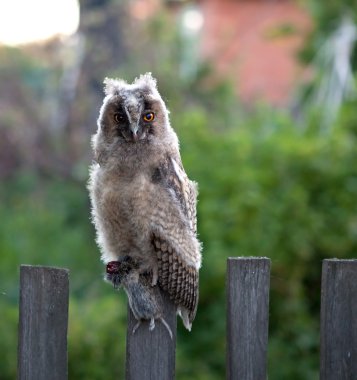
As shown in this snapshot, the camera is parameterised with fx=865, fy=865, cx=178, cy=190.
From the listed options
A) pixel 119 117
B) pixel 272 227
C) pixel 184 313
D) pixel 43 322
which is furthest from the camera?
pixel 272 227

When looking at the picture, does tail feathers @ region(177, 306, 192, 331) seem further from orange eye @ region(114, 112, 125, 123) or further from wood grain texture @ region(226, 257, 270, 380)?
orange eye @ region(114, 112, 125, 123)

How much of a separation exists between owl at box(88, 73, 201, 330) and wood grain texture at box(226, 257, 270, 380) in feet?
1.36

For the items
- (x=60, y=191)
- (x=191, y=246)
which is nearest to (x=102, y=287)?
(x=60, y=191)

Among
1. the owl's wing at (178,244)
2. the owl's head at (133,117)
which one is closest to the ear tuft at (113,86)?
the owl's head at (133,117)

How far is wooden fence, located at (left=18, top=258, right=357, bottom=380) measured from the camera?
270 cm

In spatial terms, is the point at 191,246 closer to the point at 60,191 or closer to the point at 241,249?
the point at 241,249

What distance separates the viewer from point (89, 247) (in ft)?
28.5

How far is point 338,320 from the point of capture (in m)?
2.75

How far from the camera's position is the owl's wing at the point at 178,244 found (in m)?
3.15

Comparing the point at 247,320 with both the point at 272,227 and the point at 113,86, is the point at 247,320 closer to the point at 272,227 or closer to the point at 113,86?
the point at 113,86

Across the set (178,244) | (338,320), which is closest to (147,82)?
(178,244)

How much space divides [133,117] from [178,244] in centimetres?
50

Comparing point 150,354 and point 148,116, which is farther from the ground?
point 148,116

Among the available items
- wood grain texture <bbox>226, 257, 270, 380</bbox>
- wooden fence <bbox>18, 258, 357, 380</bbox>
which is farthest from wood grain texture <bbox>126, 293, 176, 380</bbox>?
wood grain texture <bbox>226, 257, 270, 380</bbox>
